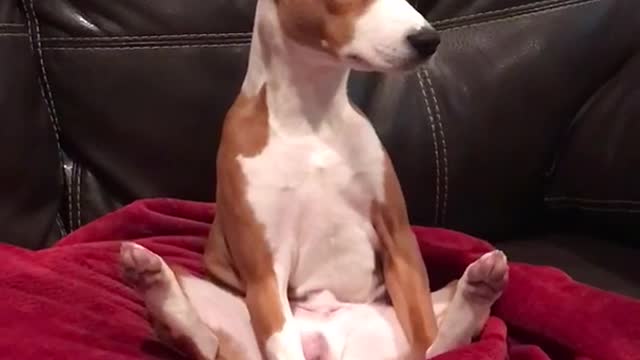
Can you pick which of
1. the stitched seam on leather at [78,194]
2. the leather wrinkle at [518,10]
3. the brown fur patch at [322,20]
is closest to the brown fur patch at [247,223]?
the brown fur patch at [322,20]

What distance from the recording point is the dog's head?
1263mm

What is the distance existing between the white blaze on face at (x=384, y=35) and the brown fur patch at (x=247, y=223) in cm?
17

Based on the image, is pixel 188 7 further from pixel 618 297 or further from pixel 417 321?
pixel 618 297

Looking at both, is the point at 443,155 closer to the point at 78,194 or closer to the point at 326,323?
the point at 326,323

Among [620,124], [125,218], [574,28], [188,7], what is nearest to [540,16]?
[574,28]

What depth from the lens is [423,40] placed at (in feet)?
4.13

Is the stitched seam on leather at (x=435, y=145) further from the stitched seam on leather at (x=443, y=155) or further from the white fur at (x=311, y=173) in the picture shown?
the white fur at (x=311, y=173)

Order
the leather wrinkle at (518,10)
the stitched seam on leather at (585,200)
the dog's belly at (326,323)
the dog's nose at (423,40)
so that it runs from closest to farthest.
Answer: the dog's nose at (423,40)
the dog's belly at (326,323)
the stitched seam on leather at (585,200)
the leather wrinkle at (518,10)

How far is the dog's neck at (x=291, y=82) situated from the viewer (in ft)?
4.54

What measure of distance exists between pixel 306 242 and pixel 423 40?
31 centimetres

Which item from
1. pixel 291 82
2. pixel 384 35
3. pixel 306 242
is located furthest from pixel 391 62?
pixel 306 242

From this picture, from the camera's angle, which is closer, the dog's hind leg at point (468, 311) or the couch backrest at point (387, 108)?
the dog's hind leg at point (468, 311)

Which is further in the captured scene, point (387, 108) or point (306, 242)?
point (387, 108)

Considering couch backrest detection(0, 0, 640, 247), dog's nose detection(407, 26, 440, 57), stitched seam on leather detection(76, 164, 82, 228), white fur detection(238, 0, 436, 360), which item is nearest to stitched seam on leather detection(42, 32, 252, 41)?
couch backrest detection(0, 0, 640, 247)
